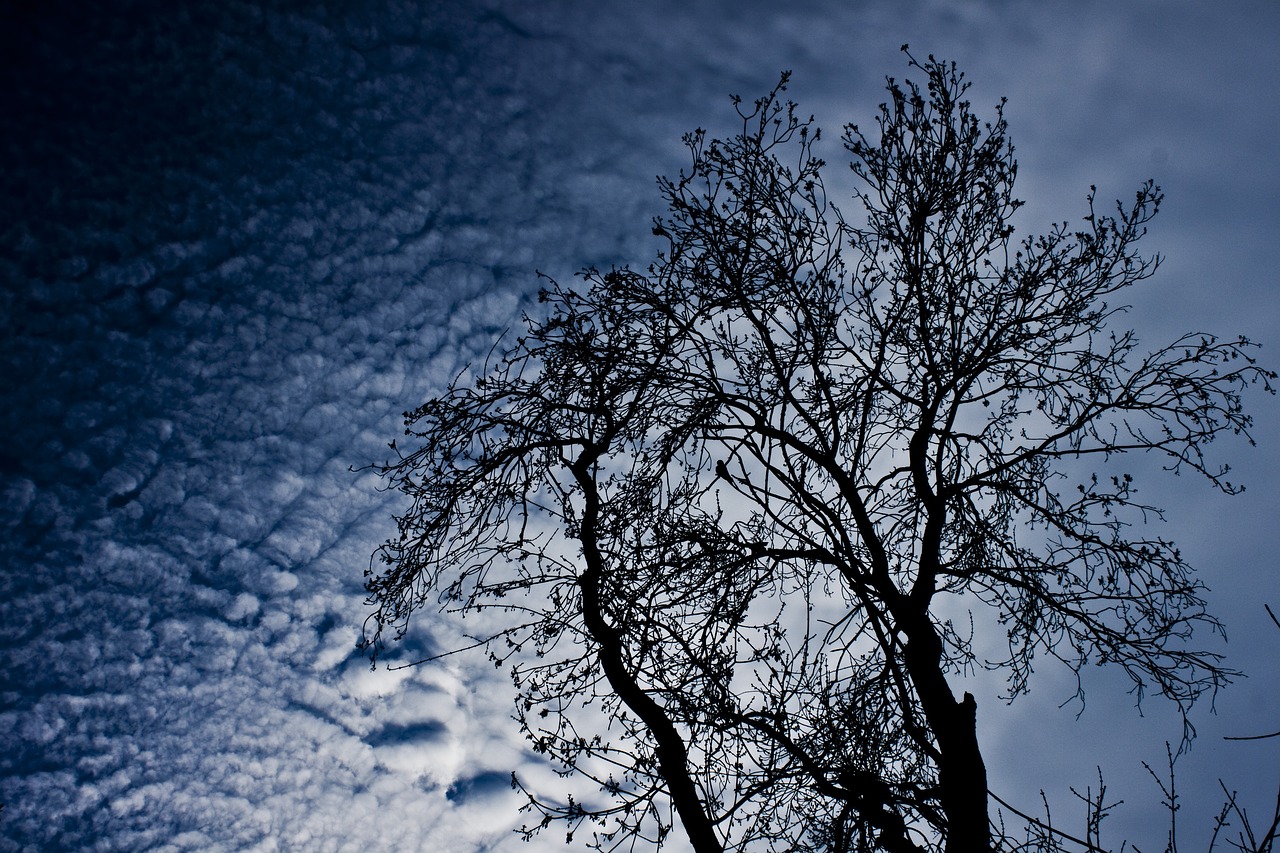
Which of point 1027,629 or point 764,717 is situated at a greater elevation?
point 1027,629

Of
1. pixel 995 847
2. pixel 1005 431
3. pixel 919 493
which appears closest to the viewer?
pixel 995 847

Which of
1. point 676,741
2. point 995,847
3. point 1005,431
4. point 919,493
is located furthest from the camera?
point 1005,431

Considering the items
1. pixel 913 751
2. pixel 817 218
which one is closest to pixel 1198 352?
pixel 817 218

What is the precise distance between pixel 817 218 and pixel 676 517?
8.95 ft

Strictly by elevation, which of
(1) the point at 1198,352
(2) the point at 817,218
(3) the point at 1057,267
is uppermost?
(2) the point at 817,218

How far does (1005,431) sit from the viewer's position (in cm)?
587

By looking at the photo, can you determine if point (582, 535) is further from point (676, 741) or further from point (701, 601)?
point (676, 741)

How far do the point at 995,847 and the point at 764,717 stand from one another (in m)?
1.73

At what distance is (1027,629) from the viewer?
5430mm

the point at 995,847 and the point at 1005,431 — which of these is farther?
the point at 1005,431

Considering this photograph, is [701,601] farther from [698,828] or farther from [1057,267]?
[1057,267]

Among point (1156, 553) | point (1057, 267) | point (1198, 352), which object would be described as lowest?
point (1156, 553)

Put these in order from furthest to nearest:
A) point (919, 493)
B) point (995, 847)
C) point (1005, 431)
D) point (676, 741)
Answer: point (1005, 431)
point (919, 493)
point (676, 741)
point (995, 847)

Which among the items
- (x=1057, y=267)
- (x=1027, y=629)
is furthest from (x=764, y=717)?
(x=1057, y=267)
